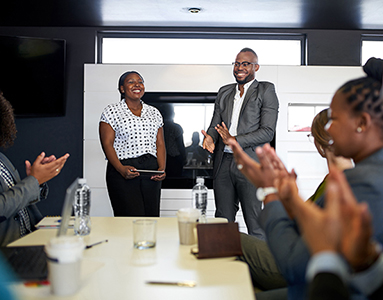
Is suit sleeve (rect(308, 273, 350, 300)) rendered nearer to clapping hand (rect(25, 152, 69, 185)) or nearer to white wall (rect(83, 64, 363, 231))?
clapping hand (rect(25, 152, 69, 185))

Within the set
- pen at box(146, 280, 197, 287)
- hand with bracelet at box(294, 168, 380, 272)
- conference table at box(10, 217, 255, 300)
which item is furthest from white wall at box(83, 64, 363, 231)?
hand with bracelet at box(294, 168, 380, 272)

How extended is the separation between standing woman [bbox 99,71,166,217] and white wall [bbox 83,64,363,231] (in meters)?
1.47

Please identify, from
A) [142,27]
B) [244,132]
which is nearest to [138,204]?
[244,132]

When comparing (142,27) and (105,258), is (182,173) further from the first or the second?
(105,258)

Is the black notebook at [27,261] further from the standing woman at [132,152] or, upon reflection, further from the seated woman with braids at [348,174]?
the standing woman at [132,152]

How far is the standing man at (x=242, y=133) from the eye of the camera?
117 inches

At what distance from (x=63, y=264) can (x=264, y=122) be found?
2251 mm

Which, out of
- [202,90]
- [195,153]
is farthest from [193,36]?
[195,153]

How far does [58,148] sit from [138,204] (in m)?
2.51

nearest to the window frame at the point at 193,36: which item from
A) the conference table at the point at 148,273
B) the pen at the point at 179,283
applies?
the conference table at the point at 148,273

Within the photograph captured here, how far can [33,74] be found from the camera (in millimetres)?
4781

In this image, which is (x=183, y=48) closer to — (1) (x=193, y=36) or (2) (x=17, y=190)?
(1) (x=193, y=36)

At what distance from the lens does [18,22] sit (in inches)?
193

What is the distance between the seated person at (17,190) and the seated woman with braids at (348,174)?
1.02 meters
